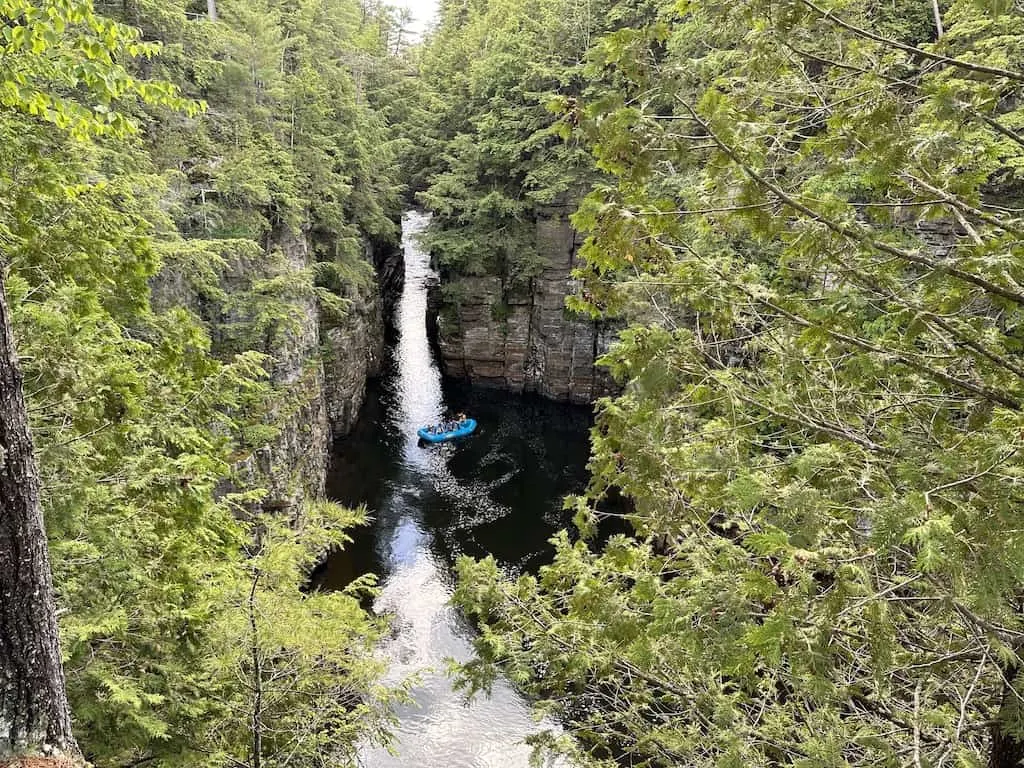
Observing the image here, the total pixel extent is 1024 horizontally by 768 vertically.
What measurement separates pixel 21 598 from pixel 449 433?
19.6 m

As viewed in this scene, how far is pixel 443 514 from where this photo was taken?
19.2 m

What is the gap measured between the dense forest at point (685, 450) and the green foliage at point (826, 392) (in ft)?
→ 0.09

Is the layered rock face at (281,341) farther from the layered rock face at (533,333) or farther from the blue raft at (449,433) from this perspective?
the layered rock face at (533,333)

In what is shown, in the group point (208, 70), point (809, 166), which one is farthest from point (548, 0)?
point (809, 166)

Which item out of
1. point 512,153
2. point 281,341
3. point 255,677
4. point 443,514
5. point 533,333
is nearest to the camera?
point 255,677

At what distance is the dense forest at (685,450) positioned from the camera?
3127mm

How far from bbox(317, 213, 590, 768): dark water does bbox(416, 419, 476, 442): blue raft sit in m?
0.29

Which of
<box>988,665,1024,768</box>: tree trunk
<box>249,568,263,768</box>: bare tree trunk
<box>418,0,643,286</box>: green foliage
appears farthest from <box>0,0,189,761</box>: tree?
<box>418,0,643,286</box>: green foliage

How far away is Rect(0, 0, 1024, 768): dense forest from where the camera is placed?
3.13 metres

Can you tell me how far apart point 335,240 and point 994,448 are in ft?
71.7

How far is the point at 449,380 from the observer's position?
94.0 feet

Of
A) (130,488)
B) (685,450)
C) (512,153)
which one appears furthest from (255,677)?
(512,153)

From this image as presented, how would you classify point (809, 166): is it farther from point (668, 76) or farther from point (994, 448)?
point (994, 448)

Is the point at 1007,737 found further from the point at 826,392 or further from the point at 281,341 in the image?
the point at 281,341
